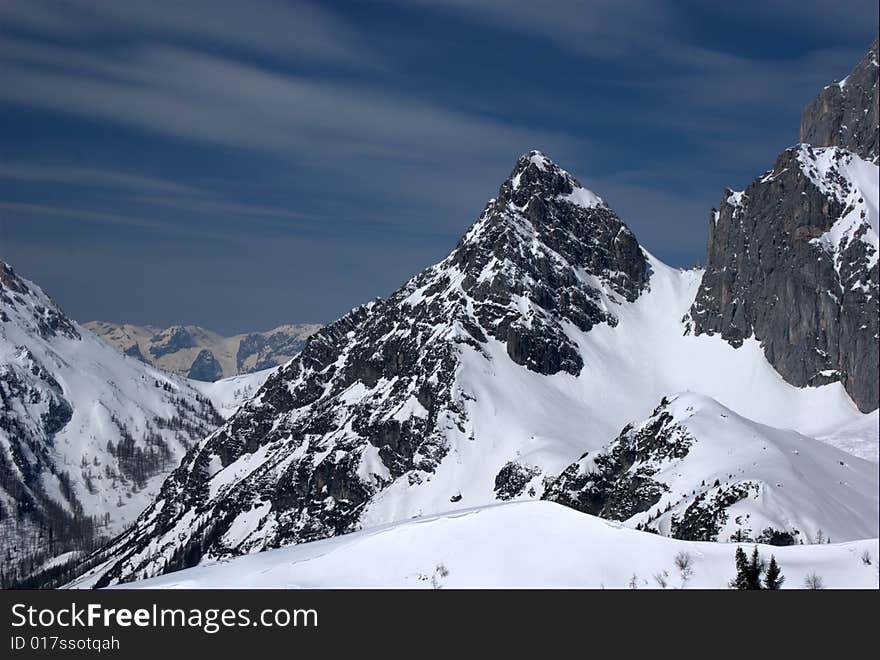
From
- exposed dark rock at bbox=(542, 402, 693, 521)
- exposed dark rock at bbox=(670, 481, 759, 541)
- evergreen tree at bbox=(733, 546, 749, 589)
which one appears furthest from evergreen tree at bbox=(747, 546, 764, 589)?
exposed dark rock at bbox=(542, 402, 693, 521)

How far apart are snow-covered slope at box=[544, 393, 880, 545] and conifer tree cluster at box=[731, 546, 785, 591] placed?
62287mm

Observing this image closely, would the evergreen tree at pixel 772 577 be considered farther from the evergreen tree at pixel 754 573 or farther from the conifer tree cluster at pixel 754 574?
the evergreen tree at pixel 754 573

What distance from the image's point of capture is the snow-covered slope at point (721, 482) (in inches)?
4380

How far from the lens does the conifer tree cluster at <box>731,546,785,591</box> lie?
4400 centimetres

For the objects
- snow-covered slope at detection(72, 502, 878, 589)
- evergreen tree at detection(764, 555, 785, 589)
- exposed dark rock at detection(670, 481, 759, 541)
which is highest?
exposed dark rock at detection(670, 481, 759, 541)

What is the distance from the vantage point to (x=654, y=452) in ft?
491

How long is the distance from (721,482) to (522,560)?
80.6 m

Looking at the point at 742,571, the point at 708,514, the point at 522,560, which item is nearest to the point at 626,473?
the point at 708,514

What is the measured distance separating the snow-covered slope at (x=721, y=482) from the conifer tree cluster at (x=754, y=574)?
204ft

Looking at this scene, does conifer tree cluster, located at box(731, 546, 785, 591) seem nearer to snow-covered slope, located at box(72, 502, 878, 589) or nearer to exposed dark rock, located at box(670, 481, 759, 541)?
snow-covered slope, located at box(72, 502, 878, 589)

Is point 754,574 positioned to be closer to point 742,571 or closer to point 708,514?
point 742,571
